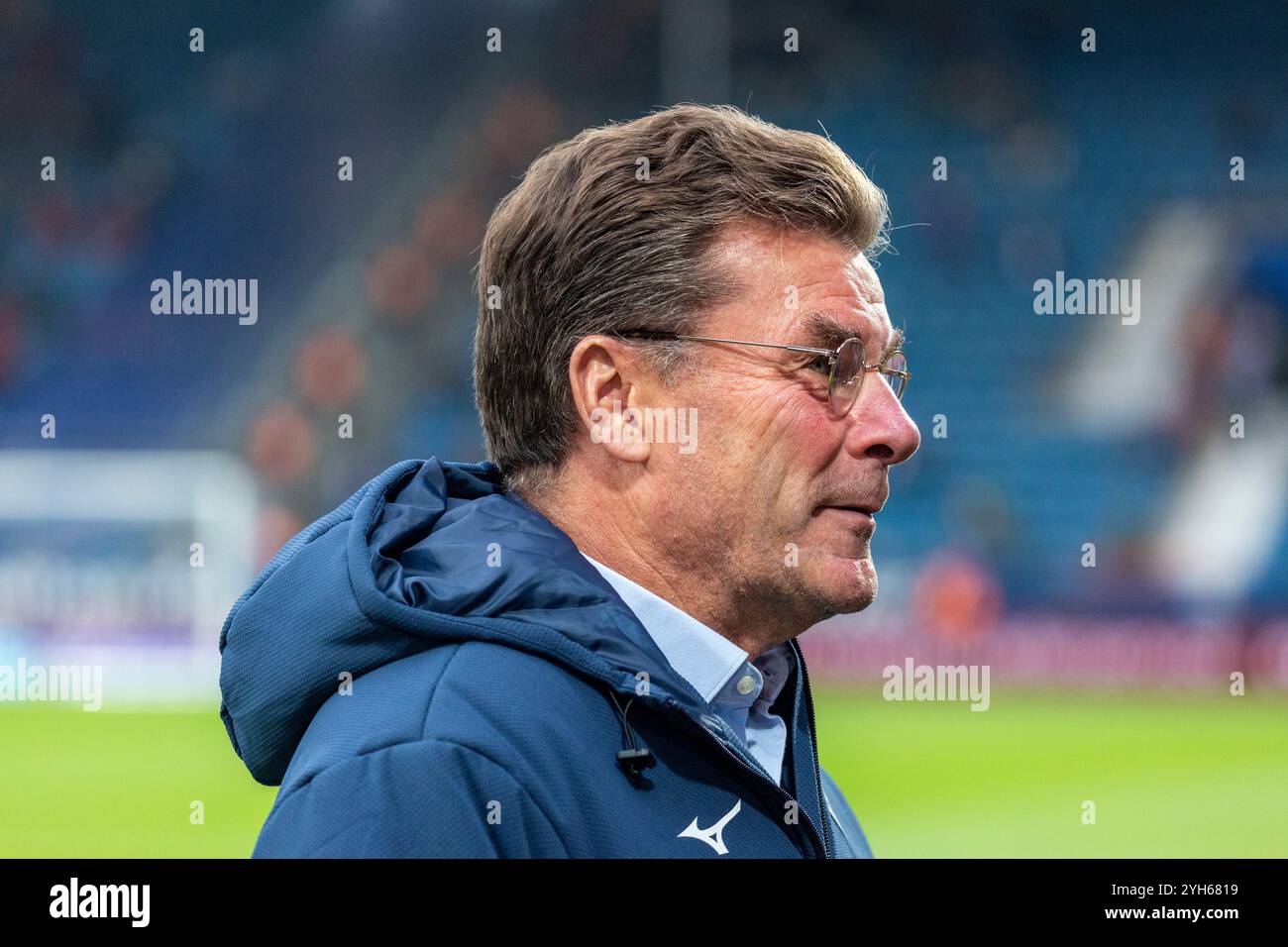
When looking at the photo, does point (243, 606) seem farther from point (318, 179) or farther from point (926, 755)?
point (318, 179)

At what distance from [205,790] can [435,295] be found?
21.0 feet

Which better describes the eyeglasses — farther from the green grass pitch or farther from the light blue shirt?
the green grass pitch

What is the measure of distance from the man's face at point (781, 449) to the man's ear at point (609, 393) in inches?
2.0

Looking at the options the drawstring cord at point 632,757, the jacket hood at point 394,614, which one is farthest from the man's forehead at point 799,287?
the drawstring cord at point 632,757

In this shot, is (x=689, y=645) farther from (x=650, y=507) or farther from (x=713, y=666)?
(x=650, y=507)

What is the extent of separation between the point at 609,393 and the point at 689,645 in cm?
33

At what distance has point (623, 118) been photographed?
13539 millimetres

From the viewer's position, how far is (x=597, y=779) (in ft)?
4.59

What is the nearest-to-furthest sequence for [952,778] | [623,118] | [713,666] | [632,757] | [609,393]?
[632,757] < [713,666] < [609,393] < [952,778] < [623,118]

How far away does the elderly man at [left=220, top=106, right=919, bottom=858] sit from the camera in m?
1.46

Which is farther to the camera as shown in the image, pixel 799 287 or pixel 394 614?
pixel 799 287

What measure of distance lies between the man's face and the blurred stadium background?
29.7 ft

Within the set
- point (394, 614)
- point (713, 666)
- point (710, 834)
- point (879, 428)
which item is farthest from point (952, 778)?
point (394, 614)

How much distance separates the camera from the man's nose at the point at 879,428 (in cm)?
179
